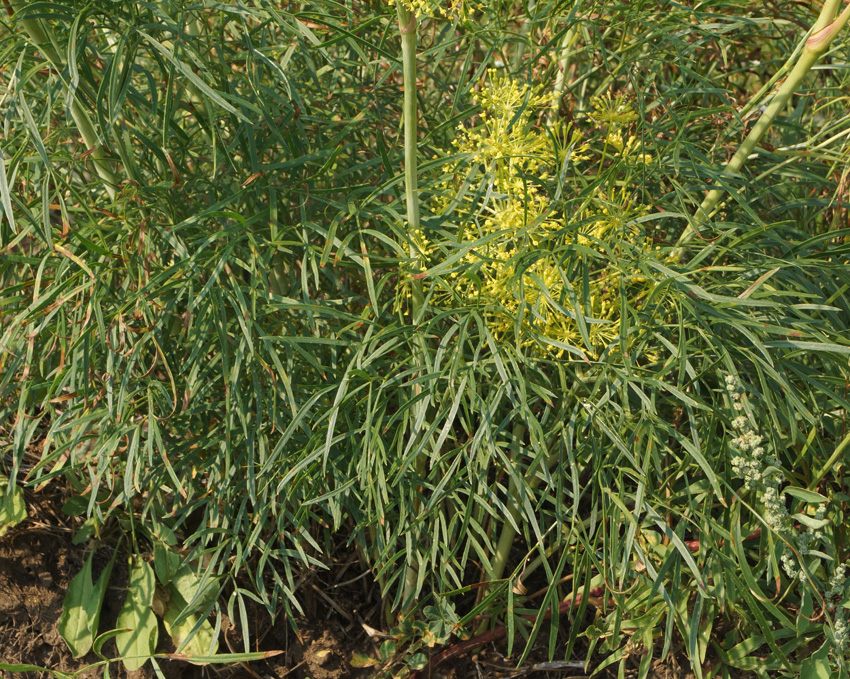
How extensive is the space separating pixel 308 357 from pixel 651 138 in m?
0.80

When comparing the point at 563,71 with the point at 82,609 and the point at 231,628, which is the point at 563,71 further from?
the point at 82,609

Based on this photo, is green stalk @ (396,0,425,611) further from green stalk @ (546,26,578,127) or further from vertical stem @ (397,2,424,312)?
green stalk @ (546,26,578,127)

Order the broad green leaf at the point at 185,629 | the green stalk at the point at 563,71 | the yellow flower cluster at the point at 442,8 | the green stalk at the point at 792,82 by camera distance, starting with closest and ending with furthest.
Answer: the yellow flower cluster at the point at 442,8 → the green stalk at the point at 792,82 → the green stalk at the point at 563,71 → the broad green leaf at the point at 185,629

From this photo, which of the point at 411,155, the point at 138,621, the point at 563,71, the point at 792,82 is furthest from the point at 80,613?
the point at 792,82

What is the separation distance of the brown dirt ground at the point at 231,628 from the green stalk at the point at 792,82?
1005 mm

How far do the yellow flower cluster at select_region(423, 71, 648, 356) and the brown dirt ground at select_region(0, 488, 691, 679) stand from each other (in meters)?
0.82

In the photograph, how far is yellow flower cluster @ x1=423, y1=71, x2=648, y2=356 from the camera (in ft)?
4.49

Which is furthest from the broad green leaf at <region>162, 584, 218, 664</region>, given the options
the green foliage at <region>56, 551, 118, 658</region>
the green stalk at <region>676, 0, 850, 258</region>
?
the green stalk at <region>676, 0, 850, 258</region>

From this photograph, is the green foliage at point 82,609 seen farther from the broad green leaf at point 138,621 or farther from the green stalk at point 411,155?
the green stalk at point 411,155

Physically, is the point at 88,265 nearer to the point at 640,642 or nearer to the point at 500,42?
the point at 500,42

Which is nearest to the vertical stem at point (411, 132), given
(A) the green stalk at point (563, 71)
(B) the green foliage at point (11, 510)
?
(A) the green stalk at point (563, 71)

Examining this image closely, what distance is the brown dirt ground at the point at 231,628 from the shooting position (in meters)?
1.87

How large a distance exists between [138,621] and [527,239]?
1.26 m

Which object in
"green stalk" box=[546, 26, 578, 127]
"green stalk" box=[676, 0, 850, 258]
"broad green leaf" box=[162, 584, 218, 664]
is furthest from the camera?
"broad green leaf" box=[162, 584, 218, 664]
